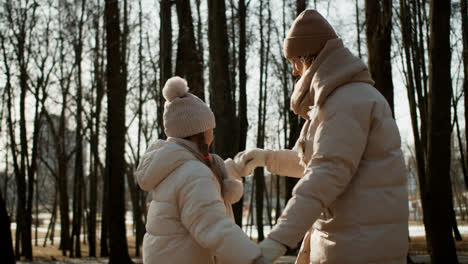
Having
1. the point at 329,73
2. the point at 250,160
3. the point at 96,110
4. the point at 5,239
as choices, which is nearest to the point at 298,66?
the point at 329,73

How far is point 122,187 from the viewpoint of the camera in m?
13.7

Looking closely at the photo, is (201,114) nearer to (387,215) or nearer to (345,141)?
(345,141)

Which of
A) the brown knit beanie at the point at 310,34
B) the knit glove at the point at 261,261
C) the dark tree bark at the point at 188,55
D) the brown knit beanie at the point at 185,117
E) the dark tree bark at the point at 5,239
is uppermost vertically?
the dark tree bark at the point at 188,55

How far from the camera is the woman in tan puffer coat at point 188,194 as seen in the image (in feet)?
9.13

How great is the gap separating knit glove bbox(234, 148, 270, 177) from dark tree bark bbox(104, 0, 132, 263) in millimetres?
10415

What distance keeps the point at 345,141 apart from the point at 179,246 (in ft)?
3.74

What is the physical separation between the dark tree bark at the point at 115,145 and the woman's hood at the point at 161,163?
10505mm

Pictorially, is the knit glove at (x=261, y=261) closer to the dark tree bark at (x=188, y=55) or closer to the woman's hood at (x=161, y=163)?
the woman's hood at (x=161, y=163)

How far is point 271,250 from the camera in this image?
254cm

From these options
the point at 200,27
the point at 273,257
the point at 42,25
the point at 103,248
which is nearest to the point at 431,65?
the point at 273,257

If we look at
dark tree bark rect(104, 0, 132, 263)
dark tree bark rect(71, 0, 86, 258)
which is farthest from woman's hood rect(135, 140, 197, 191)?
dark tree bark rect(71, 0, 86, 258)

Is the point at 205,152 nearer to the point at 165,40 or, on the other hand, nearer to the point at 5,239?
the point at 5,239

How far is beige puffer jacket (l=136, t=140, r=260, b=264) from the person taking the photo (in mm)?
2789

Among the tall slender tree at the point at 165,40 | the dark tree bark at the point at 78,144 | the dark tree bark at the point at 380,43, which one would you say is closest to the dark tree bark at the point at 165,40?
the tall slender tree at the point at 165,40
